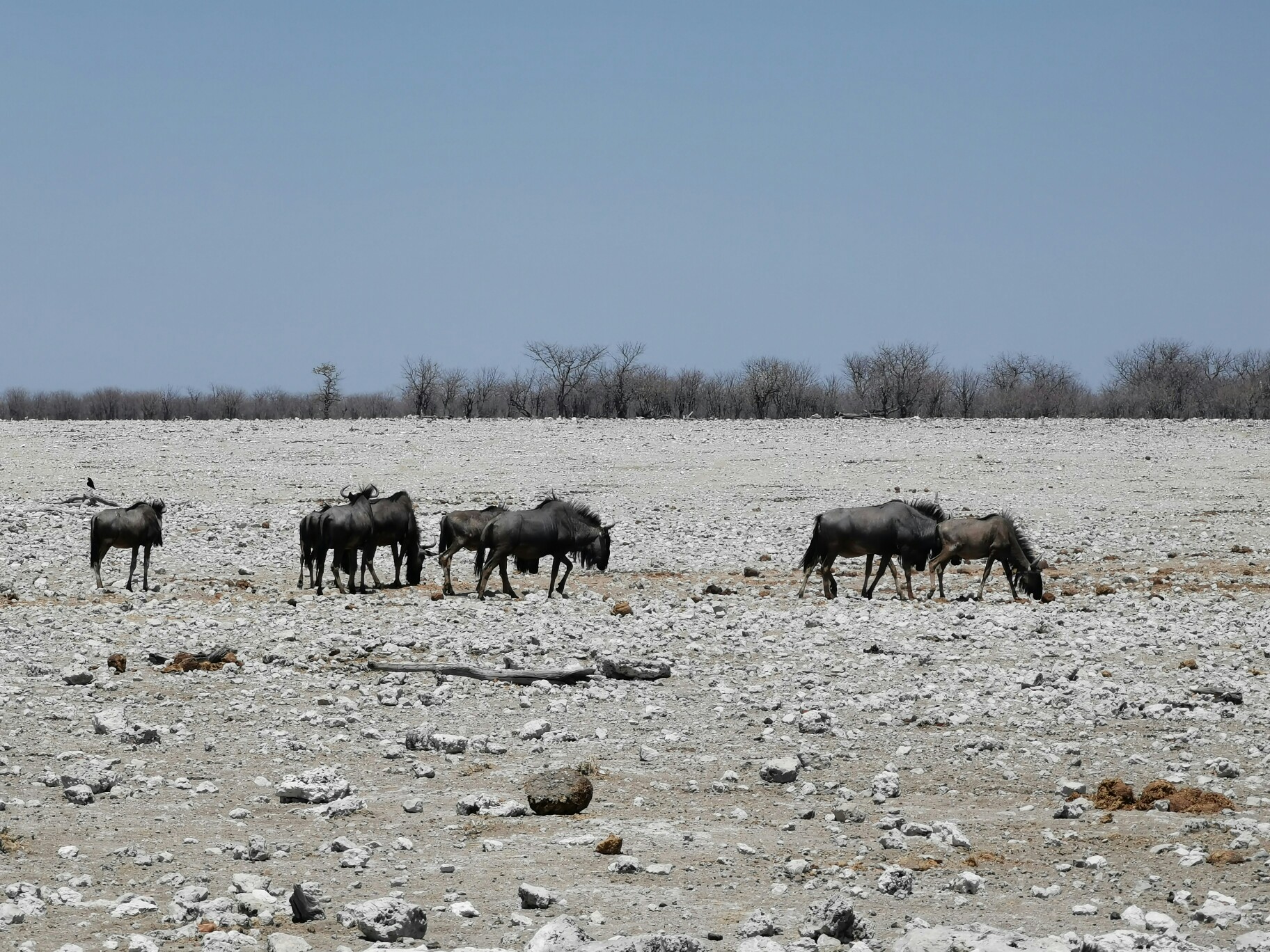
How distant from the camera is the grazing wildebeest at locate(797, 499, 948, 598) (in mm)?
19922

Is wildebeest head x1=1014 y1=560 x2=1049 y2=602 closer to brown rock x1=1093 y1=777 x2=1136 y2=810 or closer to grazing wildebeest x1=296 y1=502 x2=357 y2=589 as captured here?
grazing wildebeest x1=296 y1=502 x2=357 y2=589

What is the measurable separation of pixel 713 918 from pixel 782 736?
12.9 ft

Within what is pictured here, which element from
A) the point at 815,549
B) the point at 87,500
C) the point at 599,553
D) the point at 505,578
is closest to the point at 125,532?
the point at 505,578

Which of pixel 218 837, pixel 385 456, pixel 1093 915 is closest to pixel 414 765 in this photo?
pixel 218 837

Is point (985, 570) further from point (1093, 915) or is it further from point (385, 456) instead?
point (385, 456)

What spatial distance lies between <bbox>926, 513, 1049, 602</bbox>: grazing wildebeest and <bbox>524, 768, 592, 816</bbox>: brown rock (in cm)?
1172

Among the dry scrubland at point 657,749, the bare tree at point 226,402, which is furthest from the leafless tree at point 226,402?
the dry scrubland at point 657,749

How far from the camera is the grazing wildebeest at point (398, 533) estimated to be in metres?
21.0

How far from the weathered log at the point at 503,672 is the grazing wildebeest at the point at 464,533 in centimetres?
670

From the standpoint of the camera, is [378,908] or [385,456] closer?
[378,908]

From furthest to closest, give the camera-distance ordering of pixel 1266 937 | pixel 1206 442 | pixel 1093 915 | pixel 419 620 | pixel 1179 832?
pixel 1206 442 < pixel 419 620 < pixel 1179 832 < pixel 1093 915 < pixel 1266 937

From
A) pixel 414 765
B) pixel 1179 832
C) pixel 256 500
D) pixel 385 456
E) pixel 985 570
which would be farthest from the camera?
pixel 385 456

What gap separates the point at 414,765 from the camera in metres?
10.3

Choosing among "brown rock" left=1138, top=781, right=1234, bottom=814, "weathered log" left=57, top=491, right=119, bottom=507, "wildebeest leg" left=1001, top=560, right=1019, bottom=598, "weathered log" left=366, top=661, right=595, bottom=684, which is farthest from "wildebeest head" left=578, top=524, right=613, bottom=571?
"weathered log" left=57, top=491, right=119, bottom=507
